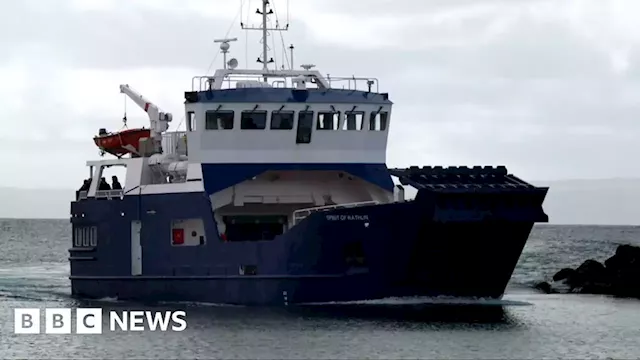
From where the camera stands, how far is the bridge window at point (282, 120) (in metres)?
37.9

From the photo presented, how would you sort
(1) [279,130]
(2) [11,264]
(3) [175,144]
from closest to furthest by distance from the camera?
(1) [279,130]
(3) [175,144]
(2) [11,264]

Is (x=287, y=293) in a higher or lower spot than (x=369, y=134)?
lower

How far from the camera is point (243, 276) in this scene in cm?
3672

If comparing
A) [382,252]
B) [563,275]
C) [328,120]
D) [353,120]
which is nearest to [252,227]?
[328,120]

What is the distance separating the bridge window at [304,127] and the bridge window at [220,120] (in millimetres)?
1705

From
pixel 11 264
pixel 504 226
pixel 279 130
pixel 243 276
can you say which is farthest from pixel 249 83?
pixel 11 264

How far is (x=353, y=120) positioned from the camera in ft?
127

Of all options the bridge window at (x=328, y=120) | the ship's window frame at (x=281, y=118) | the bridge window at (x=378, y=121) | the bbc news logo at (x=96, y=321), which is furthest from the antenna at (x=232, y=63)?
the bbc news logo at (x=96, y=321)

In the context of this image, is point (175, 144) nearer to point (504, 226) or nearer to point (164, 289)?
point (164, 289)

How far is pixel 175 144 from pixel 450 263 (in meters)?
9.42

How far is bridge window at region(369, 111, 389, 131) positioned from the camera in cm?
3894

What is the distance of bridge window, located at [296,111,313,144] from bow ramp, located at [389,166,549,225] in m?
2.96

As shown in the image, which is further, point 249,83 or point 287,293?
point 249,83

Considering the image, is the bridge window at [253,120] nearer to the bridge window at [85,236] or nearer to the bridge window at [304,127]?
the bridge window at [304,127]
